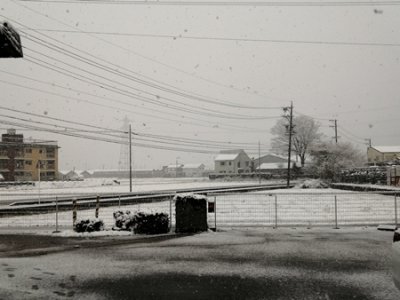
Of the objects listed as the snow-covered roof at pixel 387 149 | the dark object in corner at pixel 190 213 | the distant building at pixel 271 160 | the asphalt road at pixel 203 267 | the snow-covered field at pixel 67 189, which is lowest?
the snow-covered field at pixel 67 189

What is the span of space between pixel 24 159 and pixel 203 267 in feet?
306

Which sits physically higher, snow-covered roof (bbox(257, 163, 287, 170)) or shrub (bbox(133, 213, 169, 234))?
snow-covered roof (bbox(257, 163, 287, 170))

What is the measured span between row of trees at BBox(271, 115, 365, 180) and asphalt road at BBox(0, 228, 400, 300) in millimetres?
48922

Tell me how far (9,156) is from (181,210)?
85.1m

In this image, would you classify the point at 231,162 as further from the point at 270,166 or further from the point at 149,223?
the point at 149,223

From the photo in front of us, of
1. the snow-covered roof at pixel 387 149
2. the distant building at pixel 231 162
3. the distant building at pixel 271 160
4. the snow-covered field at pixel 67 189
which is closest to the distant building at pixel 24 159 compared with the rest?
the snow-covered field at pixel 67 189

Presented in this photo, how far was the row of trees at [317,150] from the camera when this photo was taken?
59.9 meters

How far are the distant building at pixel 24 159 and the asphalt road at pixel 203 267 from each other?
77.0m

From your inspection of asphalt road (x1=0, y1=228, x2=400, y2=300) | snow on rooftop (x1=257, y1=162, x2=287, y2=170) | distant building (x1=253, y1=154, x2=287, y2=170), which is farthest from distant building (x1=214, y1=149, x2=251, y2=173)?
asphalt road (x1=0, y1=228, x2=400, y2=300)

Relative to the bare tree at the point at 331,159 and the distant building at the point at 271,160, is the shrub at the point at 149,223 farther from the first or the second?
the distant building at the point at 271,160

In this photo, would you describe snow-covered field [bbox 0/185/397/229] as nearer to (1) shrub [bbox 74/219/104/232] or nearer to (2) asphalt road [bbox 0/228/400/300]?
(1) shrub [bbox 74/219/104/232]

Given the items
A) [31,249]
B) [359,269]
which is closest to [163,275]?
[359,269]

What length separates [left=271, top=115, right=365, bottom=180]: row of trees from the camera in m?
59.9

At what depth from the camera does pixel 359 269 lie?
330 inches
